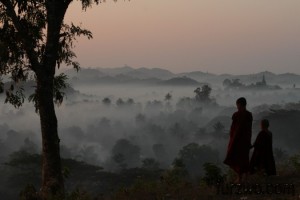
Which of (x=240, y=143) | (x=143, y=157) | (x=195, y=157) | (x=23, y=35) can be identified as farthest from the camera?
(x=143, y=157)

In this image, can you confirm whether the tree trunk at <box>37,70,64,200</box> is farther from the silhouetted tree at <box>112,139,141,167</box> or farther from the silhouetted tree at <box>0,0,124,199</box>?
the silhouetted tree at <box>112,139,141,167</box>

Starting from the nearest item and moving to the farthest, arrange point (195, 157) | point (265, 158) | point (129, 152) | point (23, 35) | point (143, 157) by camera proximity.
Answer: point (265, 158) → point (23, 35) → point (195, 157) → point (129, 152) → point (143, 157)

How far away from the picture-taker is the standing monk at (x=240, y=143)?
365 inches

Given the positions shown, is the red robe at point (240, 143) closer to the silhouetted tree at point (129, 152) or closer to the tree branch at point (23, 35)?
the tree branch at point (23, 35)

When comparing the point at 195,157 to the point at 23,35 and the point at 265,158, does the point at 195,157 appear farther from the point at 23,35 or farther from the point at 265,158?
the point at 23,35

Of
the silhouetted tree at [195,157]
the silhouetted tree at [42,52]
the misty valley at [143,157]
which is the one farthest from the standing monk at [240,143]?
the silhouetted tree at [195,157]

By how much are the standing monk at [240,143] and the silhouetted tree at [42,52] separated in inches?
162

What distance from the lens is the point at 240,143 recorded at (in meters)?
9.38

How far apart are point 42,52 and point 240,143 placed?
18.4ft

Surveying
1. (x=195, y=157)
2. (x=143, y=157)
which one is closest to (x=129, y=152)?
(x=143, y=157)

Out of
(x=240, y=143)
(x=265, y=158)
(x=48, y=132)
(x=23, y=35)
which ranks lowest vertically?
(x=265, y=158)

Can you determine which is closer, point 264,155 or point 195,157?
point 264,155

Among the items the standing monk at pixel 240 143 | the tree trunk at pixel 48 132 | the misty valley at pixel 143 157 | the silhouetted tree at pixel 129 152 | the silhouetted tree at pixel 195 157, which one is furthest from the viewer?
the silhouetted tree at pixel 129 152

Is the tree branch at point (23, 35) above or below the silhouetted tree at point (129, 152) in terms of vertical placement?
above
